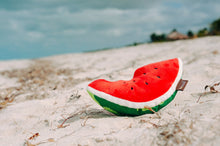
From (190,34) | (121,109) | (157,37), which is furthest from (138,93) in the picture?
(157,37)

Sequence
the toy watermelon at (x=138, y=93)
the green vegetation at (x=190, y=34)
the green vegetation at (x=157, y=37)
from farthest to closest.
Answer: the green vegetation at (x=157, y=37), the green vegetation at (x=190, y=34), the toy watermelon at (x=138, y=93)

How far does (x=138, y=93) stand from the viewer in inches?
50.3

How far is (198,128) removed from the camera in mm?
922

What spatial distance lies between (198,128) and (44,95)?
2146mm

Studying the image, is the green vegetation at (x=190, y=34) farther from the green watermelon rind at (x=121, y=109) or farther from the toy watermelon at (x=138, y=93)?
the green watermelon rind at (x=121, y=109)

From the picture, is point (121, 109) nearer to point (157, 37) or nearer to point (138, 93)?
point (138, 93)

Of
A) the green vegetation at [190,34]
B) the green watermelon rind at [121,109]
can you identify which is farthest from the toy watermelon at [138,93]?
the green vegetation at [190,34]

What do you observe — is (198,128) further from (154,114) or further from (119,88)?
(119,88)

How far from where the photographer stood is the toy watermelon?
1.25 meters

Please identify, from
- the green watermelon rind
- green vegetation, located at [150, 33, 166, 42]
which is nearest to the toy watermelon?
the green watermelon rind

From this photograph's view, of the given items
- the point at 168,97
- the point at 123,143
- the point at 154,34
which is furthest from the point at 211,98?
the point at 154,34

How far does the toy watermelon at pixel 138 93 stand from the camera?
1247mm

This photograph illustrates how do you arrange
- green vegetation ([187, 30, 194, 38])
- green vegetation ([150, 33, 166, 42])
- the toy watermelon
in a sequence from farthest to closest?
green vegetation ([150, 33, 166, 42]) < green vegetation ([187, 30, 194, 38]) < the toy watermelon

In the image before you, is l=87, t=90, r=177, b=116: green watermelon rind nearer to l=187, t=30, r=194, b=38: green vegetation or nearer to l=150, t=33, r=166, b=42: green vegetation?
l=187, t=30, r=194, b=38: green vegetation
